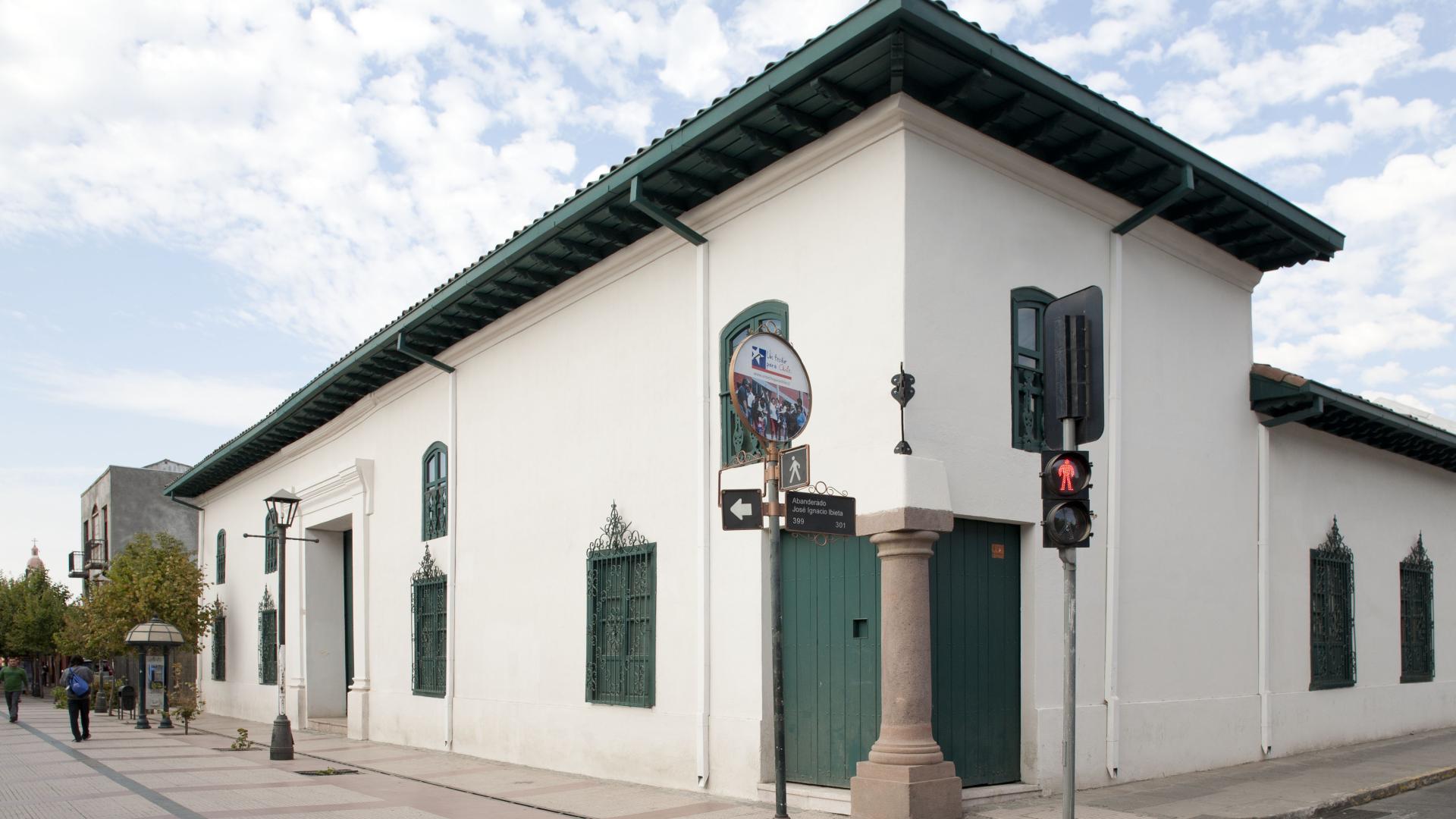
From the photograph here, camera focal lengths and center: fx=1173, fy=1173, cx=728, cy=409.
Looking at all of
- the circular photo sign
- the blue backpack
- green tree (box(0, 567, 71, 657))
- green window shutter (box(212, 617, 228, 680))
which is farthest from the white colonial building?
green tree (box(0, 567, 71, 657))

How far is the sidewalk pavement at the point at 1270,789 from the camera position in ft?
30.2

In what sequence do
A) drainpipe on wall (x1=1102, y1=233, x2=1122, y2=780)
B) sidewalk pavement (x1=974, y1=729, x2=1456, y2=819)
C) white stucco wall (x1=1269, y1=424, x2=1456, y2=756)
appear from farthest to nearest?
1. white stucco wall (x1=1269, y1=424, x2=1456, y2=756)
2. drainpipe on wall (x1=1102, y1=233, x2=1122, y2=780)
3. sidewalk pavement (x1=974, y1=729, x2=1456, y2=819)

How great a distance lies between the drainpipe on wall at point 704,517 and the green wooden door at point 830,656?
1.00 meters

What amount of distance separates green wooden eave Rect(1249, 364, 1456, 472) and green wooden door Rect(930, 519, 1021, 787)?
481 cm

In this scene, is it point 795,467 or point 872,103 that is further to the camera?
point 872,103

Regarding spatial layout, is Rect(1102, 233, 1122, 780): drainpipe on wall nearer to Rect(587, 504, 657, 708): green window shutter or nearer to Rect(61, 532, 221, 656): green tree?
Rect(587, 504, 657, 708): green window shutter

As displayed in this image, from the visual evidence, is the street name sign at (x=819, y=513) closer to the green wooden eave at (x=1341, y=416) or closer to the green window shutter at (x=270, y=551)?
the green wooden eave at (x=1341, y=416)

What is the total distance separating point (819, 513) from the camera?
789 centimetres

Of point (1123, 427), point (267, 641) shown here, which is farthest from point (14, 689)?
point (1123, 427)

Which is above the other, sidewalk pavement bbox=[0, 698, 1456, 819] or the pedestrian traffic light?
the pedestrian traffic light

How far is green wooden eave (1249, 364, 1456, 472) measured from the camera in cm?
1311

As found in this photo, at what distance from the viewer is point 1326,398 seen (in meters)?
13.3

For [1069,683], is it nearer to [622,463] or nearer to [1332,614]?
[622,463]

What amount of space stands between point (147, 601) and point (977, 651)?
78.6 feet
